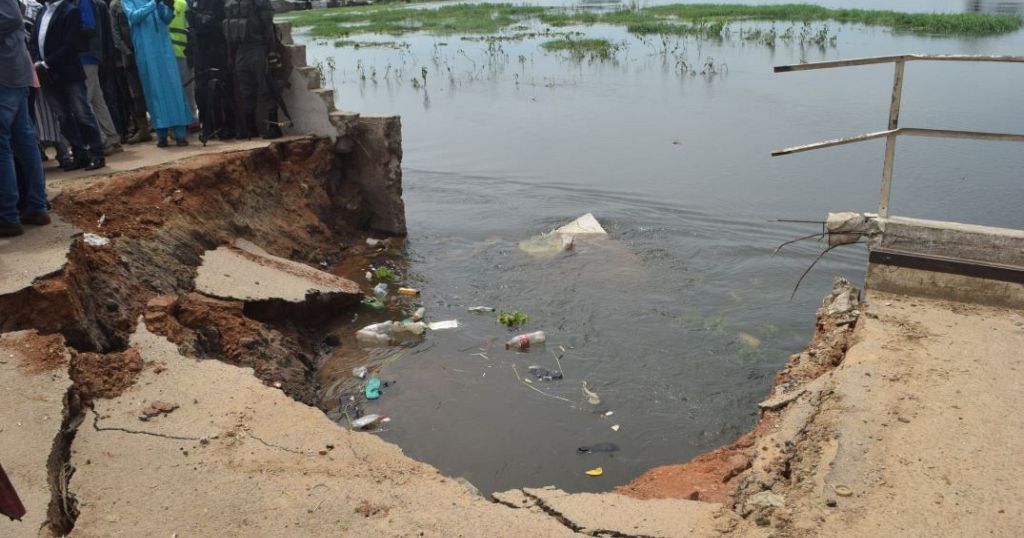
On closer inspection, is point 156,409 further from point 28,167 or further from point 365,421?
point 28,167

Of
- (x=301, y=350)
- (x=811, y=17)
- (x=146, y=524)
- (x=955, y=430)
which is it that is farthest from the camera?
(x=811, y=17)

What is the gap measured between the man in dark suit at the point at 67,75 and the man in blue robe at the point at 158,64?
1.16 meters

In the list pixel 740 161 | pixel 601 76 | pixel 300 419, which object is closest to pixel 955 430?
pixel 300 419

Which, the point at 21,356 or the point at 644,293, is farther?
the point at 644,293

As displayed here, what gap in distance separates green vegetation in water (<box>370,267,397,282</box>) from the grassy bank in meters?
21.9

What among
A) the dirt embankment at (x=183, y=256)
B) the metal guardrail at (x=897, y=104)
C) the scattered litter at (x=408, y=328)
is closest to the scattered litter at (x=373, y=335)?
the scattered litter at (x=408, y=328)

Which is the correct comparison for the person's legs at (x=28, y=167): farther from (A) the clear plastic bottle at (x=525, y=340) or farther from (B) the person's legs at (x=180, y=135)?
(A) the clear plastic bottle at (x=525, y=340)

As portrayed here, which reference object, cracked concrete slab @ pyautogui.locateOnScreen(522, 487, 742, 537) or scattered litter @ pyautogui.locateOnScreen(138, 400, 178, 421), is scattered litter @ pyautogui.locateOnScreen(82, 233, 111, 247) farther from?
cracked concrete slab @ pyautogui.locateOnScreen(522, 487, 742, 537)

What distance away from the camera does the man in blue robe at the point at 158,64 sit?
880cm

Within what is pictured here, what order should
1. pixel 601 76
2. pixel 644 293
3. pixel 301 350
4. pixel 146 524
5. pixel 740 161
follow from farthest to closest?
pixel 601 76 < pixel 740 161 < pixel 644 293 < pixel 301 350 < pixel 146 524

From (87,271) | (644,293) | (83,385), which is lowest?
(644,293)

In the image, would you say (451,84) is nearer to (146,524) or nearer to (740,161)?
(740,161)

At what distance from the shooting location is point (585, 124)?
1719 cm

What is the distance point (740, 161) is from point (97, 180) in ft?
33.1
